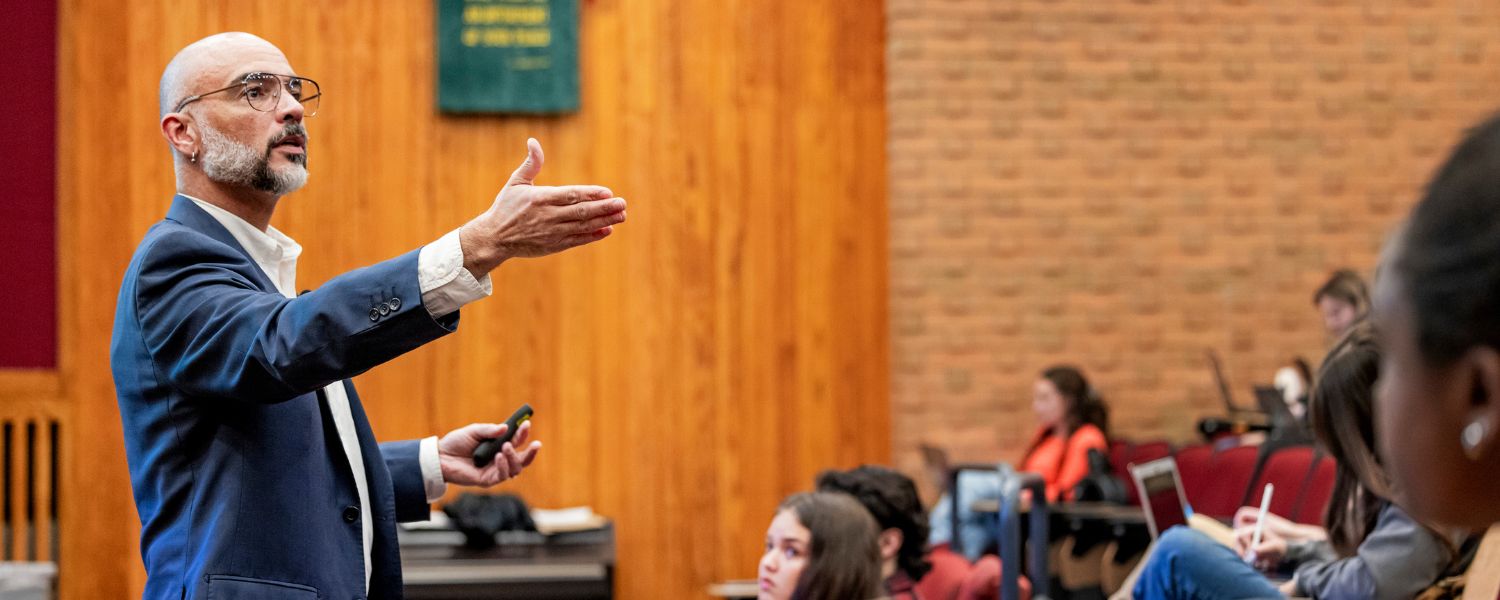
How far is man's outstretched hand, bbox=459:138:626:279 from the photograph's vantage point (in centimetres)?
152

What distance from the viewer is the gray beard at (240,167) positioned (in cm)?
190

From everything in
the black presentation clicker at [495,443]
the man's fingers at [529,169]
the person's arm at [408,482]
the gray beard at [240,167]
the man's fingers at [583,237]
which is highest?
the gray beard at [240,167]

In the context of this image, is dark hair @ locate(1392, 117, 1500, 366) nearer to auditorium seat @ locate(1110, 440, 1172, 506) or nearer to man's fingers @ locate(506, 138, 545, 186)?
man's fingers @ locate(506, 138, 545, 186)

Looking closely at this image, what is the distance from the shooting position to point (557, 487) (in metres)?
6.07

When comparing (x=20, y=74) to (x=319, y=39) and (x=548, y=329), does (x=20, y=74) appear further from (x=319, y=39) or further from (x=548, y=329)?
(x=548, y=329)

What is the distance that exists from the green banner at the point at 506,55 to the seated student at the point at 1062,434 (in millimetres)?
2273

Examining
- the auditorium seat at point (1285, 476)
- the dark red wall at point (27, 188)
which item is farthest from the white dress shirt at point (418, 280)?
the dark red wall at point (27, 188)

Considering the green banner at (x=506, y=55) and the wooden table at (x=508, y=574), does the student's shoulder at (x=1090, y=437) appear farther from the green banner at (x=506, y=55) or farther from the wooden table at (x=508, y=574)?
the green banner at (x=506, y=55)

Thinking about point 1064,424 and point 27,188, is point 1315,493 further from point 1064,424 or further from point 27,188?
point 27,188

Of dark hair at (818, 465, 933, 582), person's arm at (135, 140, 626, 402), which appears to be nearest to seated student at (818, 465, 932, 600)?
dark hair at (818, 465, 933, 582)

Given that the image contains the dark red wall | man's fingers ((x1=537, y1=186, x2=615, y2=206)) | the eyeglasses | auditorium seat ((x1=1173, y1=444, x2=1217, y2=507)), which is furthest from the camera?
the dark red wall

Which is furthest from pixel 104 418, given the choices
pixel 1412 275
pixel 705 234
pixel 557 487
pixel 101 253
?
pixel 1412 275

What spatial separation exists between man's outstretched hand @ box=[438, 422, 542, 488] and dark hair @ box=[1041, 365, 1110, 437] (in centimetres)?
383

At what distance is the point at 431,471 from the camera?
7.00ft
